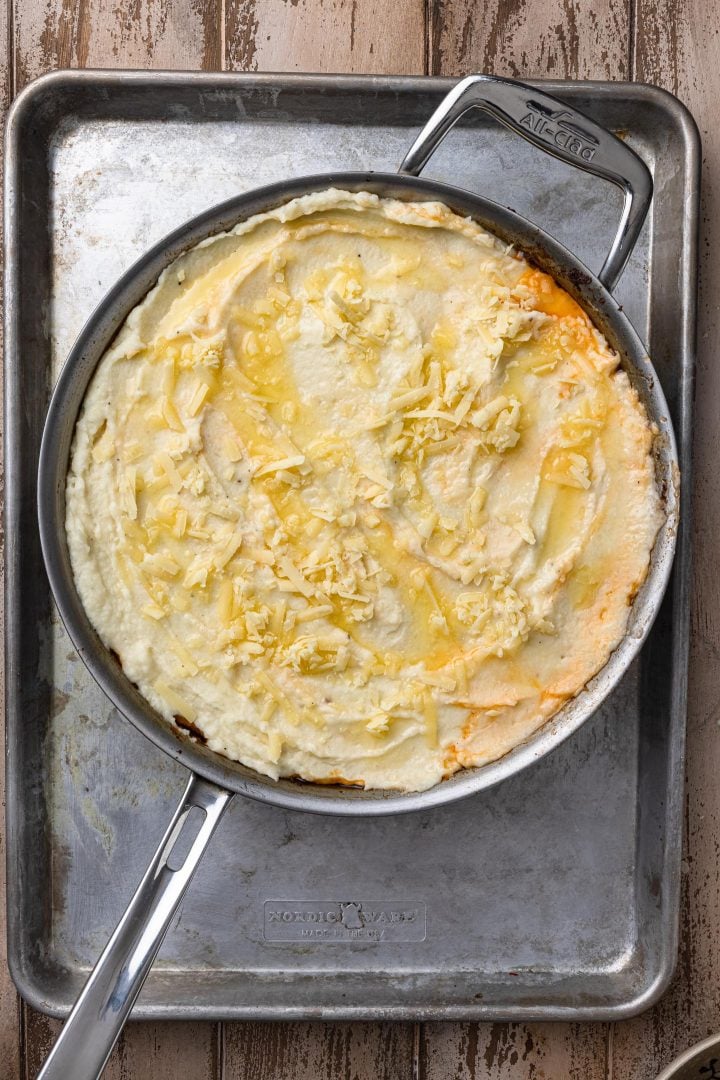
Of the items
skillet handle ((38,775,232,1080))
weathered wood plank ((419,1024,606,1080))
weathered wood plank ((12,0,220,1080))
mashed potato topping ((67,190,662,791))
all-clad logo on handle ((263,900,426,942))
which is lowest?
weathered wood plank ((419,1024,606,1080))

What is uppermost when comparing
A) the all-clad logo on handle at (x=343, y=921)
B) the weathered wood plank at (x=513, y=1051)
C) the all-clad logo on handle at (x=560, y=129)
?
the all-clad logo on handle at (x=560, y=129)

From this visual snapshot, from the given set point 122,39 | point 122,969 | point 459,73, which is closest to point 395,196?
point 459,73

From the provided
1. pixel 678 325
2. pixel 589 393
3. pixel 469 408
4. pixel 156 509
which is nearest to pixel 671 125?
pixel 678 325

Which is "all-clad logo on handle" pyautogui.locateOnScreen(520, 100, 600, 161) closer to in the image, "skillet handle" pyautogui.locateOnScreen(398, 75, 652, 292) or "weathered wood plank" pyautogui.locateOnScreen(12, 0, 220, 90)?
"skillet handle" pyautogui.locateOnScreen(398, 75, 652, 292)

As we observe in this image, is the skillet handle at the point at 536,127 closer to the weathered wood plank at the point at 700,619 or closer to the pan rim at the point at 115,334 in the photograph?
the pan rim at the point at 115,334

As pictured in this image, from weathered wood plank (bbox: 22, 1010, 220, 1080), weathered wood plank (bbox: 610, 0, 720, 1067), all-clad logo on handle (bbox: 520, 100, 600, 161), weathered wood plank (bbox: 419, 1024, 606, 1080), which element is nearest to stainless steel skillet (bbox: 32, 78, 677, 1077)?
all-clad logo on handle (bbox: 520, 100, 600, 161)

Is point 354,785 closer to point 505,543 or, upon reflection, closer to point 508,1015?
point 505,543

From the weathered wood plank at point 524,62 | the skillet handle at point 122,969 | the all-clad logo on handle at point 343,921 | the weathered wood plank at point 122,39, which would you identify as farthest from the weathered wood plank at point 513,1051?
the skillet handle at point 122,969
